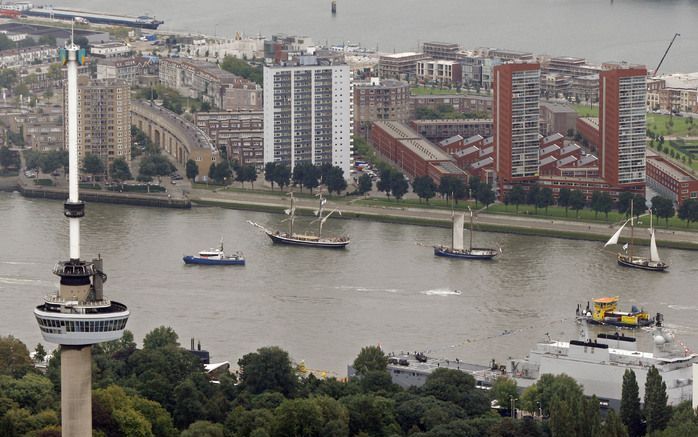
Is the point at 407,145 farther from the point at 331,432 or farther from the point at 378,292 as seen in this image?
the point at 331,432

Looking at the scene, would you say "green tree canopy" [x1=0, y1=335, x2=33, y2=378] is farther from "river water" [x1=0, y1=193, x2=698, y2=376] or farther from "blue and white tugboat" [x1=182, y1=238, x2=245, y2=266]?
"blue and white tugboat" [x1=182, y1=238, x2=245, y2=266]

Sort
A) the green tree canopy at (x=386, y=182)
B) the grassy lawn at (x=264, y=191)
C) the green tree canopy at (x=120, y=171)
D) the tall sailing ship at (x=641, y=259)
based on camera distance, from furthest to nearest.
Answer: the green tree canopy at (x=120, y=171)
the grassy lawn at (x=264, y=191)
the green tree canopy at (x=386, y=182)
the tall sailing ship at (x=641, y=259)

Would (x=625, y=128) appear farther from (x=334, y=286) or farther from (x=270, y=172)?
(x=334, y=286)

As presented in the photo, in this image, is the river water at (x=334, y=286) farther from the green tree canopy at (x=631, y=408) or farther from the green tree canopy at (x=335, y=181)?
the green tree canopy at (x=631, y=408)

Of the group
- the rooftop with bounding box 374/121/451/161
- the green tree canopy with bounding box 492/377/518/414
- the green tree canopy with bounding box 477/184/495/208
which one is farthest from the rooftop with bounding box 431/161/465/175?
the green tree canopy with bounding box 492/377/518/414

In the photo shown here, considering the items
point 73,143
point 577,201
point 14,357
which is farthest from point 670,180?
point 73,143

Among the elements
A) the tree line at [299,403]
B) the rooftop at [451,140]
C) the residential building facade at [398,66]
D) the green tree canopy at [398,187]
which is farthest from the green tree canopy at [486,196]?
the residential building facade at [398,66]
